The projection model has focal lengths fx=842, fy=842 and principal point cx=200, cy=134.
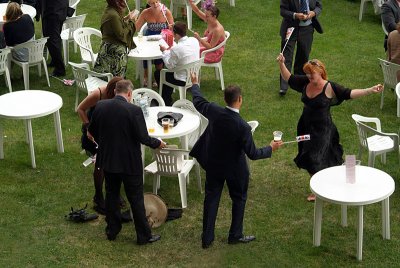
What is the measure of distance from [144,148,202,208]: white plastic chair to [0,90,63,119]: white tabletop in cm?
153

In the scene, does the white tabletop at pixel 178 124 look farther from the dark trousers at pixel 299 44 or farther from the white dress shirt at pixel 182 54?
the dark trousers at pixel 299 44

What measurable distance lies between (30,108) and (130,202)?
7.90 ft

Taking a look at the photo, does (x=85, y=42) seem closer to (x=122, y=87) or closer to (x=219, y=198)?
(x=122, y=87)

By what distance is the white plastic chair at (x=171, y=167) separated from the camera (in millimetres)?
8836

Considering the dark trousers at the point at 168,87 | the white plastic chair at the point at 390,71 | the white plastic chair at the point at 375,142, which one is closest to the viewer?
the white plastic chair at the point at 375,142

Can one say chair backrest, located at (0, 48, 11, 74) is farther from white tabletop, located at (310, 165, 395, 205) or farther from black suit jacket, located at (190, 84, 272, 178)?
white tabletop, located at (310, 165, 395, 205)

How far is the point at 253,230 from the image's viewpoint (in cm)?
857

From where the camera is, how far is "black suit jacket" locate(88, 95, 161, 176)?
772 centimetres

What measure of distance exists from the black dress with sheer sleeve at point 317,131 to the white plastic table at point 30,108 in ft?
9.56

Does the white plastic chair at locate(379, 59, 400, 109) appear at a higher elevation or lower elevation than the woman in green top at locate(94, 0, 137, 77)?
lower

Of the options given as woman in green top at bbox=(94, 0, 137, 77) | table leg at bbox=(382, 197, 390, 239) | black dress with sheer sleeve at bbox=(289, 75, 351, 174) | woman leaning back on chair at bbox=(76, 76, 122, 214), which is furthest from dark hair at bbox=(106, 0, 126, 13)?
table leg at bbox=(382, 197, 390, 239)

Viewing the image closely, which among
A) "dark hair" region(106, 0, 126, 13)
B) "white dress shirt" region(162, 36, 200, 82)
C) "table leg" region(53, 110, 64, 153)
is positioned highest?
"dark hair" region(106, 0, 126, 13)

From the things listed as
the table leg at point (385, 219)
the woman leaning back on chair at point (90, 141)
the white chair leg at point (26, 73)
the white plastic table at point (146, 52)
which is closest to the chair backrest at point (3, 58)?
the white chair leg at point (26, 73)

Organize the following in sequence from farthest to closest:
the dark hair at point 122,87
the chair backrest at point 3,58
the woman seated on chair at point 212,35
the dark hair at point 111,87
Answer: the woman seated on chair at point 212,35 → the chair backrest at point 3,58 → the dark hair at point 111,87 → the dark hair at point 122,87
